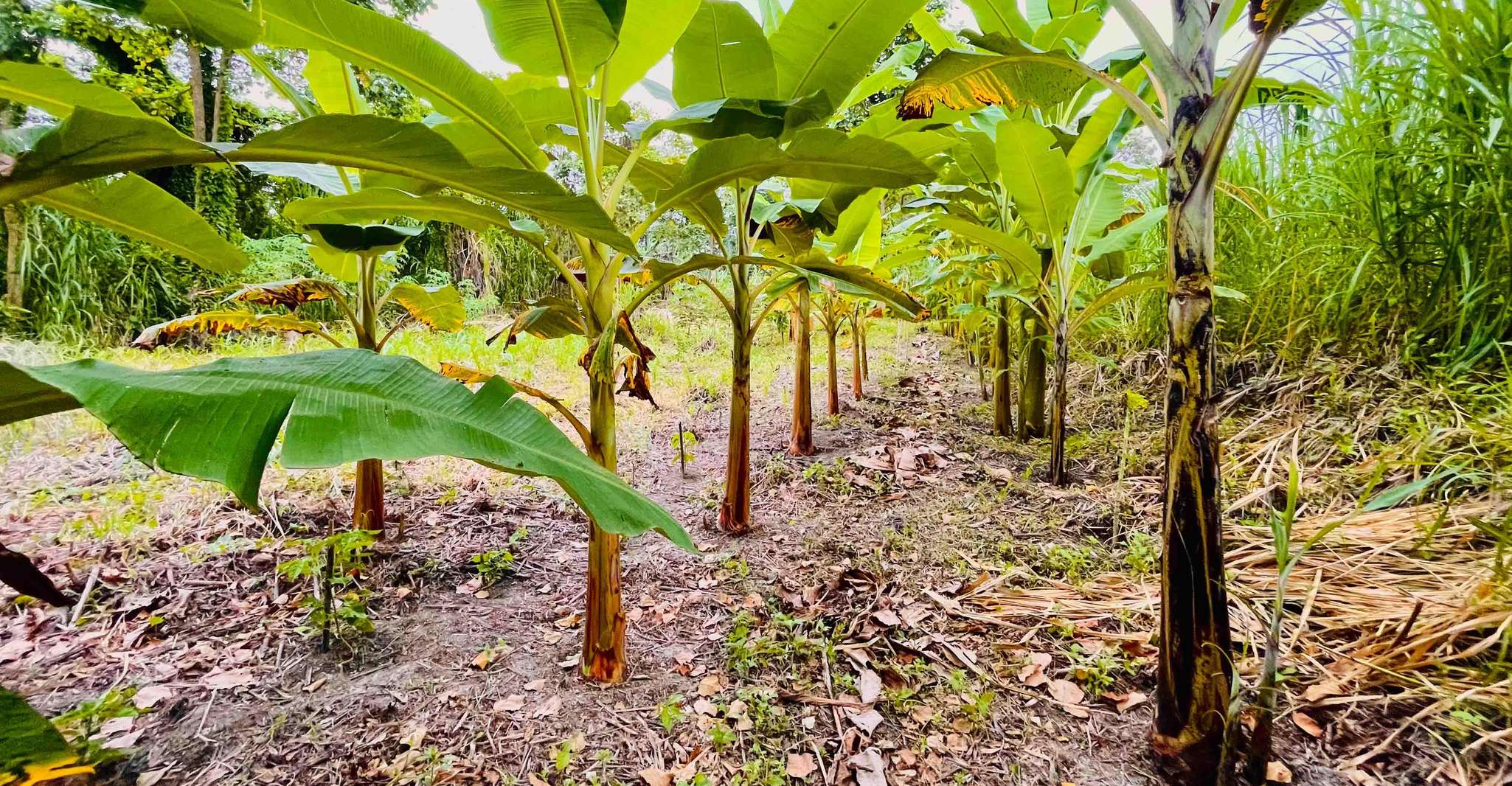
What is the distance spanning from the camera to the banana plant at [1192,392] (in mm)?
709

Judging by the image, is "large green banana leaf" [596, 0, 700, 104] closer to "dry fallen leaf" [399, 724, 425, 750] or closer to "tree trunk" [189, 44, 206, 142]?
"dry fallen leaf" [399, 724, 425, 750]

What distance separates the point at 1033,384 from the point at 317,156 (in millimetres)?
2285

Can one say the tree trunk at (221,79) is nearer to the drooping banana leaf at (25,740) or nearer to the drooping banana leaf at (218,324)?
the drooping banana leaf at (218,324)

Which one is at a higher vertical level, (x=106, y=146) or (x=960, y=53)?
(x=960, y=53)

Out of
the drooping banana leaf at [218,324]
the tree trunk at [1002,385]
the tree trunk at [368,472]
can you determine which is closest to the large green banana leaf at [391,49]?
the tree trunk at [368,472]

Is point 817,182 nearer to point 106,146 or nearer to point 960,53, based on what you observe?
point 960,53

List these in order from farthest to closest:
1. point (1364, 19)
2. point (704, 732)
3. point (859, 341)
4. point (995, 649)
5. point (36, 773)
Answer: point (859, 341) → point (1364, 19) → point (995, 649) → point (704, 732) → point (36, 773)

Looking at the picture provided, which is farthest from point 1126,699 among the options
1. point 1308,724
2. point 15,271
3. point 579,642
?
point 15,271

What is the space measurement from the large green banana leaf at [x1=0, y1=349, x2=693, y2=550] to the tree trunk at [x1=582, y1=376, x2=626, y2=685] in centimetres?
28

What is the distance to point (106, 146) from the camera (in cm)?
53

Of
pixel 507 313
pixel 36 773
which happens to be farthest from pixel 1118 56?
pixel 507 313

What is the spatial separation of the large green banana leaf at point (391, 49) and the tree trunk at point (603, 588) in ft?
1.68

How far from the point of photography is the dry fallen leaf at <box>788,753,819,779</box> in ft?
2.89

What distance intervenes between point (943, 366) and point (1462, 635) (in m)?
3.31
